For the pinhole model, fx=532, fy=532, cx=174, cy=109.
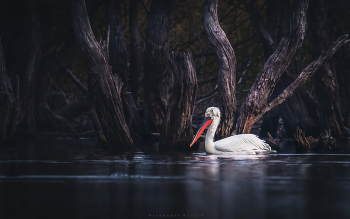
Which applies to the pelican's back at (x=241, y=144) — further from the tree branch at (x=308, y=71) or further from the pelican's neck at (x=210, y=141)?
the tree branch at (x=308, y=71)

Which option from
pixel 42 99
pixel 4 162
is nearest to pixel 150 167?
pixel 4 162

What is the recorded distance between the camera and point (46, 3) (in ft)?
59.8

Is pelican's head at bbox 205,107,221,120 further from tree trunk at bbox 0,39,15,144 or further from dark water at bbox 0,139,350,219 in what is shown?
tree trunk at bbox 0,39,15,144

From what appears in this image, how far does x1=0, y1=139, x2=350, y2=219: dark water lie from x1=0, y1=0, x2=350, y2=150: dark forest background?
2878 mm

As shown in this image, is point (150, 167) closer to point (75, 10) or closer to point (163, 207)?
point (163, 207)

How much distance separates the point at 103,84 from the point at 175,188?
6307 mm

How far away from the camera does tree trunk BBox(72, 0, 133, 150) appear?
12.2 meters

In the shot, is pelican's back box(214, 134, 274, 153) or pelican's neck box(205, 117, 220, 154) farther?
pelican's neck box(205, 117, 220, 154)

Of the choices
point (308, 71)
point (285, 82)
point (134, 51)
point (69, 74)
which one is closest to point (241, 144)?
point (308, 71)

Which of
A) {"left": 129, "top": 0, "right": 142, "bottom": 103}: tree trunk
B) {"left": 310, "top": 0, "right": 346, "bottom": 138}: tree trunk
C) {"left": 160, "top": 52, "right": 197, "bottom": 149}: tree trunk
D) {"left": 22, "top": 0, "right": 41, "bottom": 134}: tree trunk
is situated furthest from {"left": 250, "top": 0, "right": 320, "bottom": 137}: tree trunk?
{"left": 22, "top": 0, "right": 41, "bottom": 134}: tree trunk

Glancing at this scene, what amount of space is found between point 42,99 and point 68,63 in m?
2.64

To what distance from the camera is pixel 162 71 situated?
56.6 feet

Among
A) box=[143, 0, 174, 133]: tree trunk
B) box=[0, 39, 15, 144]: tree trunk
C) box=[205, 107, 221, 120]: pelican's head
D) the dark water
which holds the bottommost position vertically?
the dark water

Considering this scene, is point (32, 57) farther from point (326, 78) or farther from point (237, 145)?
point (326, 78)
